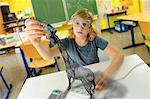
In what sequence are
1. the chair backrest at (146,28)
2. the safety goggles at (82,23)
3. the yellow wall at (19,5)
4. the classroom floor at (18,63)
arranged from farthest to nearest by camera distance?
the yellow wall at (19,5), the classroom floor at (18,63), the chair backrest at (146,28), the safety goggles at (82,23)

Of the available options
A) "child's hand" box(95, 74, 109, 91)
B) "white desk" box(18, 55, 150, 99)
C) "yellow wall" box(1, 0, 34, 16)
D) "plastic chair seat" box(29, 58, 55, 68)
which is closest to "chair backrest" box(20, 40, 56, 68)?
"plastic chair seat" box(29, 58, 55, 68)

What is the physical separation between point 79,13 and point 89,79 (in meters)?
0.56

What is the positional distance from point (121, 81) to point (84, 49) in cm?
46

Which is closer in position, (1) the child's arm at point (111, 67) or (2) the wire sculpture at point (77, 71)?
(2) the wire sculpture at point (77, 71)

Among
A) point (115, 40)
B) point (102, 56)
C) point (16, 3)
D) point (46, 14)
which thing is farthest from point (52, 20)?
point (102, 56)

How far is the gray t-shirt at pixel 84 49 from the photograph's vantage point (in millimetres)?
1529

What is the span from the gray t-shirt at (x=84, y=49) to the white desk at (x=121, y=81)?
0.14 meters

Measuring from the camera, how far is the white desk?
1053 mm

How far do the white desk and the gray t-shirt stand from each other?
0.14m

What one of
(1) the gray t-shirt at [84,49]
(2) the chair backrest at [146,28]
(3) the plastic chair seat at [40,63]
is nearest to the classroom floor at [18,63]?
(3) the plastic chair seat at [40,63]

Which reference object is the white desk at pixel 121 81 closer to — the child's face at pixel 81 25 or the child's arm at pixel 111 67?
the child's arm at pixel 111 67

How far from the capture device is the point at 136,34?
192 inches

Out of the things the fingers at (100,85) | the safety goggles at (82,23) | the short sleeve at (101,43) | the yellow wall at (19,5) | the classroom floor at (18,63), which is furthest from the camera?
the yellow wall at (19,5)

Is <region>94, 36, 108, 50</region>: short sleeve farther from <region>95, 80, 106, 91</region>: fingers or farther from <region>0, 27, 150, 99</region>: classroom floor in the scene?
<region>0, 27, 150, 99</region>: classroom floor
